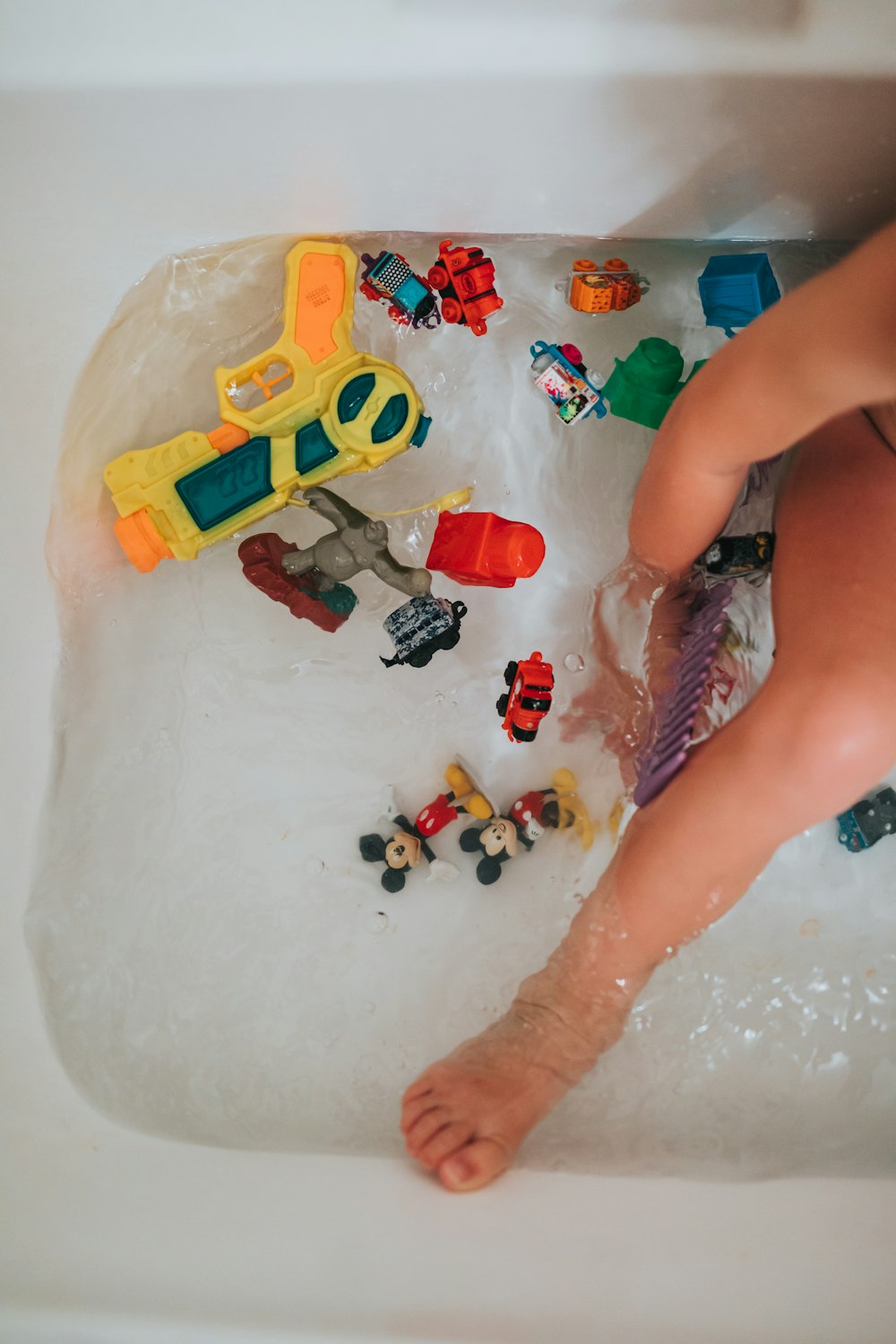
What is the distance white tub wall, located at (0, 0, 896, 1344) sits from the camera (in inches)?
22.0

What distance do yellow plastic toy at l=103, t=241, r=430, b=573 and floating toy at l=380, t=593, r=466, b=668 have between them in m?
0.13

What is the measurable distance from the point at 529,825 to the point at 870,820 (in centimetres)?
29

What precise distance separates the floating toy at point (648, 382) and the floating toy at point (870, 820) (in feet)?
1.21

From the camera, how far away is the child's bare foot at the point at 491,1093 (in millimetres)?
666

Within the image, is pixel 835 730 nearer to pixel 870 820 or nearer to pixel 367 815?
pixel 870 820

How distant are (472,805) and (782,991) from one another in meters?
0.30

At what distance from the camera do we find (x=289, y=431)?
80 centimetres

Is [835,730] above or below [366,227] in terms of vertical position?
below

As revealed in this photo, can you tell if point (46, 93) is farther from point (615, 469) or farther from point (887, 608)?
point (887, 608)

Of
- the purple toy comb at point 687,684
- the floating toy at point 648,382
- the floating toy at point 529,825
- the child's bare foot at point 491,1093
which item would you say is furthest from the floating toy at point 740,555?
the child's bare foot at point 491,1093

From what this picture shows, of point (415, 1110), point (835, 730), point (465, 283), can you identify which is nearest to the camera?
point (835, 730)

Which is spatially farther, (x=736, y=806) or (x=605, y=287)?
(x=605, y=287)

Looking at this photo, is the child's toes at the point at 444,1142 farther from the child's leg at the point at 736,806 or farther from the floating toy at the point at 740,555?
the floating toy at the point at 740,555

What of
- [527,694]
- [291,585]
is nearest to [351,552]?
[291,585]
